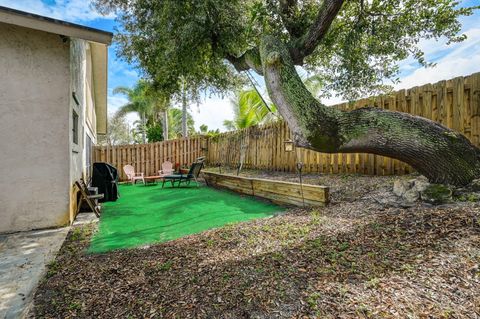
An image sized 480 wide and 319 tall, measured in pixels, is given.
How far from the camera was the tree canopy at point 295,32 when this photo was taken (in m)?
4.98

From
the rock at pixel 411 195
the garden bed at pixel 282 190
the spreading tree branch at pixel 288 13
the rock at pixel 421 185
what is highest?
the spreading tree branch at pixel 288 13

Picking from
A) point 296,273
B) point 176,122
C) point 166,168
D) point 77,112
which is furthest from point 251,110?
point 176,122

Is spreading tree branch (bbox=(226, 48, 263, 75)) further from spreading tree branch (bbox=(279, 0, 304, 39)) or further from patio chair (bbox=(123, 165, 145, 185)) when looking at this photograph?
patio chair (bbox=(123, 165, 145, 185))

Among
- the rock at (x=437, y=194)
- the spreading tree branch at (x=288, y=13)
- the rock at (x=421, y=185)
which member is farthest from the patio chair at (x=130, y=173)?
the rock at (x=437, y=194)

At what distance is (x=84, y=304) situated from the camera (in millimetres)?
2199

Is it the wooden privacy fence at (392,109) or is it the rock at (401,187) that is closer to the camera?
the rock at (401,187)

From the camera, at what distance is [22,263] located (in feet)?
10.1

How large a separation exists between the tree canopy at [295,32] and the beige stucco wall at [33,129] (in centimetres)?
217

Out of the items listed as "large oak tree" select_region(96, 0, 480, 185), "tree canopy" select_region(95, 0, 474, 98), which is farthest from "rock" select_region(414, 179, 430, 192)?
"tree canopy" select_region(95, 0, 474, 98)

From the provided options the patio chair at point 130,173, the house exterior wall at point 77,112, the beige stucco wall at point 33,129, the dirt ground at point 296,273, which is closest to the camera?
the dirt ground at point 296,273

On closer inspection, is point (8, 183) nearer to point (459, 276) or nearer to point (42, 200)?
point (42, 200)

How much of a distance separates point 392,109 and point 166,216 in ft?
18.0

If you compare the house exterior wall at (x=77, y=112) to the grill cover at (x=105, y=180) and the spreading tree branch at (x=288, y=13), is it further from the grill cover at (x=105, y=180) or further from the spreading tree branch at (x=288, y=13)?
the spreading tree branch at (x=288, y=13)

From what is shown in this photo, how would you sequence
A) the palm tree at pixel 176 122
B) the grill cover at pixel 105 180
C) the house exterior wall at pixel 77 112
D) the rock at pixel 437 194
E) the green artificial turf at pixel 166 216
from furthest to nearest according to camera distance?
the palm tree at pixel 176 122, the grill cover at pixel 105 180, the house exterior wall at pixel 77 112, the green artificial turf at pixel 166 216, the rock at pixel 437 194
